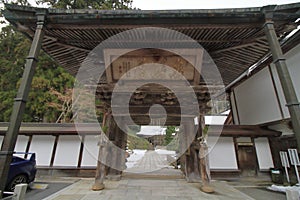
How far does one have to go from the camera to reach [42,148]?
23.3 ft

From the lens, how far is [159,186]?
196 inches

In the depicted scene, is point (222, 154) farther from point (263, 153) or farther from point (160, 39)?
point (160, 39)

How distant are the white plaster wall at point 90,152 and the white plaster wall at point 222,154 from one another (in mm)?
4940

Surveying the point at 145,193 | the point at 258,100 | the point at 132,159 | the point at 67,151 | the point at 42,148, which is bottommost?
the point at 145,193

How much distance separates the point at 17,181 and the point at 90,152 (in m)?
2.62

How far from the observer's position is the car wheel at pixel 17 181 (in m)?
4.63

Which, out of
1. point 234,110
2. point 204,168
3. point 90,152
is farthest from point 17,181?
point 234,110

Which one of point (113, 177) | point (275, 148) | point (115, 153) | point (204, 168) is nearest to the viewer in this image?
point (204, 168)

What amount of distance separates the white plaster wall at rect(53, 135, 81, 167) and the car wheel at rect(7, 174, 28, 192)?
1995mm

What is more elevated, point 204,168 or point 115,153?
point 115,153

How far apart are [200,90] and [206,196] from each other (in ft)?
8.82

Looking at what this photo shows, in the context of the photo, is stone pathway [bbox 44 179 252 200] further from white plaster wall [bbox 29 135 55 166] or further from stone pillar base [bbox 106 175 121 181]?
white plaster wall [bbox 29 135 55 166]

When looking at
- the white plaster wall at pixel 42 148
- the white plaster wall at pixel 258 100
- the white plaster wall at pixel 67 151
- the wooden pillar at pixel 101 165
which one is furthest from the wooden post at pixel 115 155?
the white plaster wall at pixel 258 100

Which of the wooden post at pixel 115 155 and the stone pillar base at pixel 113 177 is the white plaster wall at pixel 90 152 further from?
the stone pillar base at pixel 113 177
